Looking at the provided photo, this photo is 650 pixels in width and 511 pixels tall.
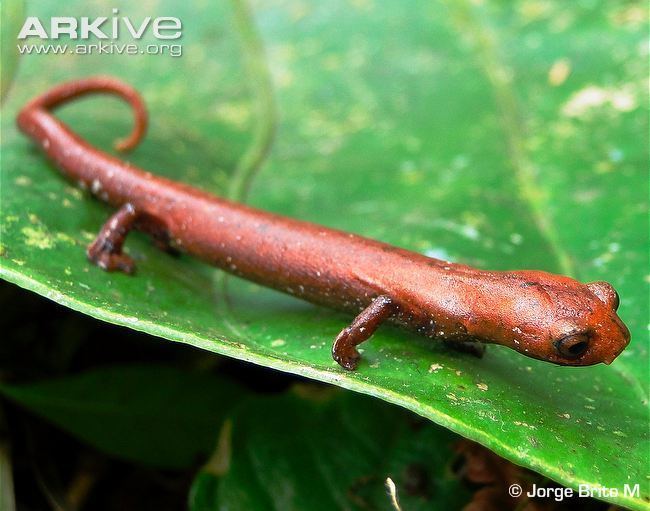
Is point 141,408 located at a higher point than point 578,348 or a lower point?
lower

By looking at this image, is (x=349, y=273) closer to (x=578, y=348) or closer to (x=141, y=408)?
(x=578, y=348)

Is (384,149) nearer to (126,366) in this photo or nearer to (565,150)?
(565,150)

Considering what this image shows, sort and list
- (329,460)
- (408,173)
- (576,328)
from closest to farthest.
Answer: (576,328)
(329,460)
(408,173)

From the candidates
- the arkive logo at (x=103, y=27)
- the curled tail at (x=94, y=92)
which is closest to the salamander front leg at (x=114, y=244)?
the curled tail at (x=94, y=92)

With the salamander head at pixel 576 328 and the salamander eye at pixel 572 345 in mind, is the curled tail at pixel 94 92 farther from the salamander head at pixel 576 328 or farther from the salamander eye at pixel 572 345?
the salamander eye at pixel 572 345

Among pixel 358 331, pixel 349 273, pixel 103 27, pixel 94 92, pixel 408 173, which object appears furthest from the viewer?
pixel 103 27

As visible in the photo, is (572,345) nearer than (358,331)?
Yes

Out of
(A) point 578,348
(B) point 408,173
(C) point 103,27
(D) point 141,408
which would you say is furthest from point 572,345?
(C) point 103,27

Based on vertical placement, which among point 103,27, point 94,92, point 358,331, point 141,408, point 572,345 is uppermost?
point 103,27

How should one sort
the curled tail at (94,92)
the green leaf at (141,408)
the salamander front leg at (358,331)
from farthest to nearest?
the curled tail at (94,92), the green leaf at (141,408), the salamander front leg at (358,331)
